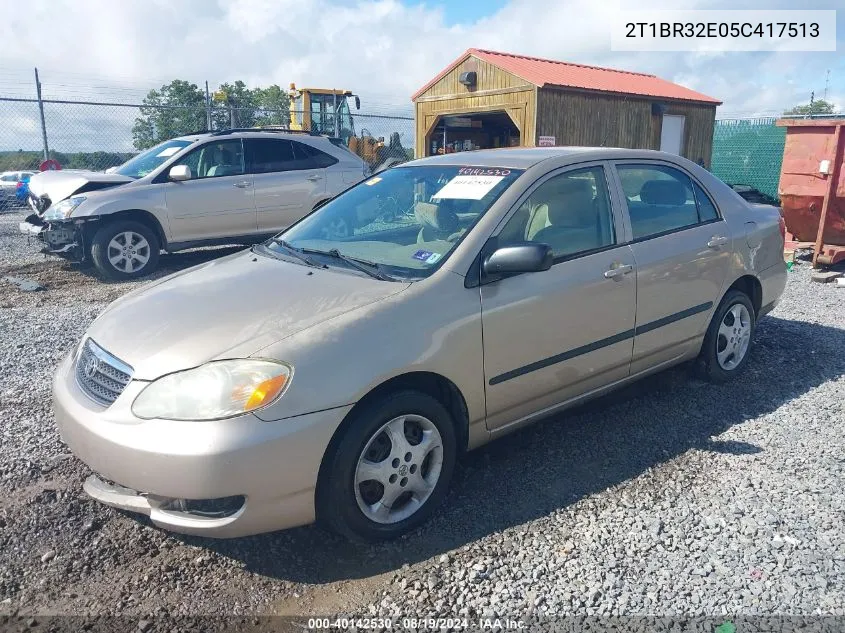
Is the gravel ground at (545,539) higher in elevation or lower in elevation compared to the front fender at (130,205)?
lower

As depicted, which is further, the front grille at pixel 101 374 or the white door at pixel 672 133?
the white door at pixel 672 133

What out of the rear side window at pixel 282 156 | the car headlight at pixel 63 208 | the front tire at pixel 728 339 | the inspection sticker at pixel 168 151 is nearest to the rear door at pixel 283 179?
the rear side window at pixel 282 156

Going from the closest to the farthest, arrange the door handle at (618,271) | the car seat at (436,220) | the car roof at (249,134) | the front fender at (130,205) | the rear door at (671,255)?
the car seat at (436,220), the door handle at (618,271), the rear door at (671,255), the front fender at (130,205), the car roof at (249,134)

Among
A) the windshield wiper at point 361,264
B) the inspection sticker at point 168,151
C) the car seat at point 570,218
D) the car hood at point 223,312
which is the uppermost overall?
the inspection sticker at point 168,151

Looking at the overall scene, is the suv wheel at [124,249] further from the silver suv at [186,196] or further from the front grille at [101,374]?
the front grille at [101,374]

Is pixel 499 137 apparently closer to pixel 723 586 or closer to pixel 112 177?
pixel 112 177

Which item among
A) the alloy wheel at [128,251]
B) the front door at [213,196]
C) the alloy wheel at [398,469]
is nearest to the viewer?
the alloy wheel at [398,469]

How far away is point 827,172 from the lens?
8414 mm

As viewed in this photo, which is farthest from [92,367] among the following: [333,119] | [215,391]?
[333,119]

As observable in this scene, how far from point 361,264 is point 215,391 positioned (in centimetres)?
107

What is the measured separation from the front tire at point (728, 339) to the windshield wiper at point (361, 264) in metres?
2.51

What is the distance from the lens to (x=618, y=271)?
3738 mm

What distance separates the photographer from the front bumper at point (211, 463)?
8.23ft

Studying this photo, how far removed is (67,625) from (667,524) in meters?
2.53
